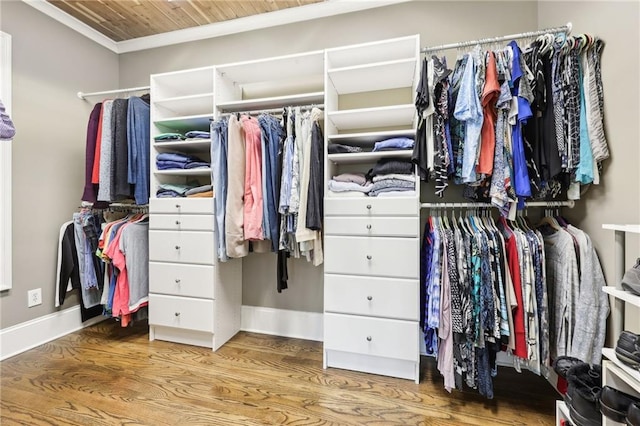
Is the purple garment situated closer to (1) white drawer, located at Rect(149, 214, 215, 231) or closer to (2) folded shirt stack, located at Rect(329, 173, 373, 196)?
(1) white drawer, located at Rect(149, 214, 215, 231)

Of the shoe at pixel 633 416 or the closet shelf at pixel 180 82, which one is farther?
the closet shelf at pixel 180 82

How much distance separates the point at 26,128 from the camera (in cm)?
212

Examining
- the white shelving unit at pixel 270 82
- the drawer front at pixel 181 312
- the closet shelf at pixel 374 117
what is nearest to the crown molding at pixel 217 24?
the white shelving unit at pixel 270 82

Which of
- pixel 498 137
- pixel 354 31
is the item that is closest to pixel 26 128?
pixel 354 31

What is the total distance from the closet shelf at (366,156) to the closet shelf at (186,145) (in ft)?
3.15

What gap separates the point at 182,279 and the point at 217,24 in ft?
7.04

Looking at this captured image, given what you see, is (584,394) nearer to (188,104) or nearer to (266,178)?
(266,178)

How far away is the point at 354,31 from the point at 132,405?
281cm

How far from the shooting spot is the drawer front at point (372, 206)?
167 cm

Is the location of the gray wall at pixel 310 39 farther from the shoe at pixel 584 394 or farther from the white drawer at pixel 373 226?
the shoe at pixel 584 394

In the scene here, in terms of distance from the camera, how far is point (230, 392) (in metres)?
1.62

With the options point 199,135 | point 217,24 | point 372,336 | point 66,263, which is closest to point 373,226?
point 372,336

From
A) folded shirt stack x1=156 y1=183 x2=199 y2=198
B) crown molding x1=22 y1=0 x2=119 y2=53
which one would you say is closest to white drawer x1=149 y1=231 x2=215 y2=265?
folded shirt stack x1=156 y1=183 x2=199 y2=198

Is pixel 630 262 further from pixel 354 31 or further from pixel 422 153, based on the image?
pixel 354 31
